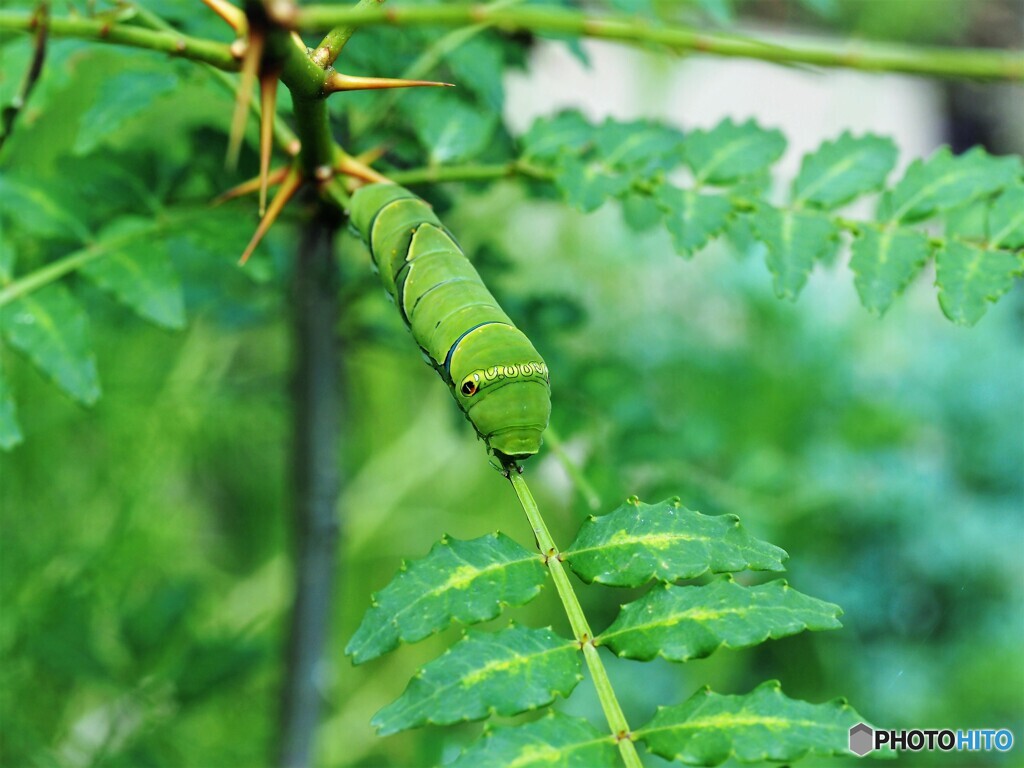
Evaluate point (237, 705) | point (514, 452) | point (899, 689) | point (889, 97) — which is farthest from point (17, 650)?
point (889, 97)

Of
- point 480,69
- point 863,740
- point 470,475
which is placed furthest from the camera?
point 470,475

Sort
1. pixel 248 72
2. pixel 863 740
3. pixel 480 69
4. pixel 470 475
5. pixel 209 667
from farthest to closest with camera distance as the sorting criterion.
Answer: pixel 470 475 < pixel 209 667 < pixel 480 69 < pixel 863 740 < pixel 248 72

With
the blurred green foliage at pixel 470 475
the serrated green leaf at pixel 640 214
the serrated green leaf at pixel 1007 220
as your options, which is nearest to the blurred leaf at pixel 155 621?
the blurred green foliage at pixel 470 475

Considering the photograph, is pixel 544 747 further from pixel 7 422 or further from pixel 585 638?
pixel 7 422

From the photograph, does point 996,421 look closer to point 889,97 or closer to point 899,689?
point 899,689

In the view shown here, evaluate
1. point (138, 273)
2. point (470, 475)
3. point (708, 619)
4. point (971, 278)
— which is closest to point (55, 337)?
point (138, 273)

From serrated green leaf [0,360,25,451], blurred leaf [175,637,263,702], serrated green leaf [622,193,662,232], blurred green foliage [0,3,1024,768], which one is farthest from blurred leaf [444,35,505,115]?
blurred leaf [175,637,263,702]
